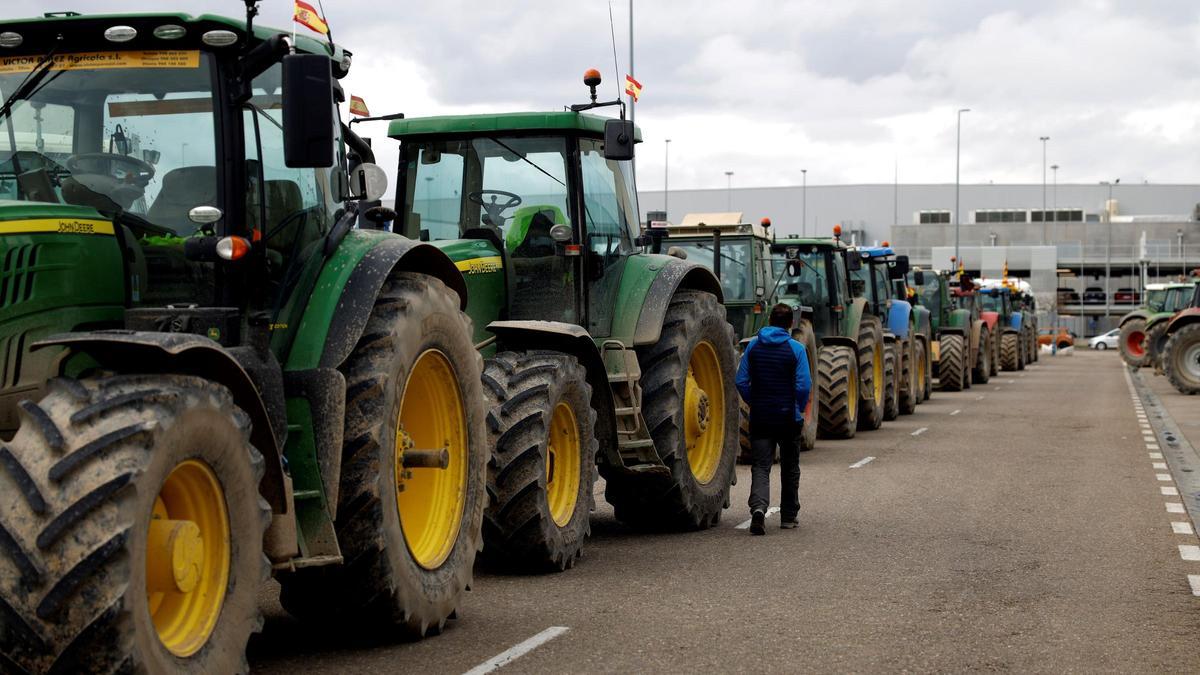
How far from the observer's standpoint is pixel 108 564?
4.80 m

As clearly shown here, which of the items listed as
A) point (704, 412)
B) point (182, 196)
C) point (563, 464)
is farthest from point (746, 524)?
point (182, 196)

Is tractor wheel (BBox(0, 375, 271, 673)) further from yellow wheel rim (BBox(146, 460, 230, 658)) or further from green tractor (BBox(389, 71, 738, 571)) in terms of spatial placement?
green tractor (BBox(389, 71, 738, 571))

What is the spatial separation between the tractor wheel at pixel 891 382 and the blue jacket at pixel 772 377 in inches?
467

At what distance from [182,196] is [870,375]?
1649cm

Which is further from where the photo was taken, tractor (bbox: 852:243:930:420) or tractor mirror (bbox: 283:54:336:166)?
tractor (bbox: 852:243:930:420)

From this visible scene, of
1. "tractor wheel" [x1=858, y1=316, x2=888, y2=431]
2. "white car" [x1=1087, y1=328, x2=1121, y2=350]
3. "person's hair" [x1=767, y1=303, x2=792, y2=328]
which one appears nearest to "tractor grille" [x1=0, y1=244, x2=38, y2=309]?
"person's hair" [x1=767, y1=303, x2=792, y2=328]

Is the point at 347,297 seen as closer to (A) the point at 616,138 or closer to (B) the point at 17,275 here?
(B) the point at 17,275

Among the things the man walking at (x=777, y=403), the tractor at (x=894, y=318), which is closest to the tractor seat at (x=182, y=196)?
the man walking at (x=777, y=403)

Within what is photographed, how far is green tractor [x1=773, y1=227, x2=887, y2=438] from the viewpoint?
20.0 metres

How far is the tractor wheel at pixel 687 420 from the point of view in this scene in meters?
11.1

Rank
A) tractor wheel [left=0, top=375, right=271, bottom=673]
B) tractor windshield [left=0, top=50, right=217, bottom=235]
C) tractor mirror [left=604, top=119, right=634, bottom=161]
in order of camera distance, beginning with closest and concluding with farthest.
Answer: tractor wheel [left=0, top=375, right=271, bottom=673], tractor windshield [left=0, top=50, right=217, bottom=235], tractor mirror [left=604, top=119, right=634, bottom=161]

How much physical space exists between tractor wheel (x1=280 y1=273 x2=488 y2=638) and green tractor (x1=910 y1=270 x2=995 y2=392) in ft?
84.2

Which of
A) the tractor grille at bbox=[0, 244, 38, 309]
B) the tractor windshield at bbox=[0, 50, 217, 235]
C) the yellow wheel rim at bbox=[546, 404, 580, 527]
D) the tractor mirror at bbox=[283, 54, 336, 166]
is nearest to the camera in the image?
the tractor grille at bbox=[0, 244, 38, 309]

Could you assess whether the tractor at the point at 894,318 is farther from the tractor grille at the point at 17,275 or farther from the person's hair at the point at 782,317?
the tractor grille at the point at 17,275
